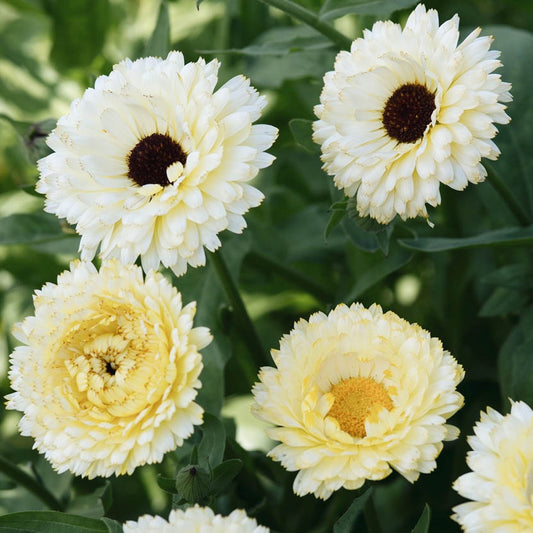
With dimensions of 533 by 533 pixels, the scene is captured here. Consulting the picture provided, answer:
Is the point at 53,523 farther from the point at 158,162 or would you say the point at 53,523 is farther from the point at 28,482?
the point at 158,162

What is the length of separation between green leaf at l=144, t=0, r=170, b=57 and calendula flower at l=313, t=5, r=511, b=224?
31 cm

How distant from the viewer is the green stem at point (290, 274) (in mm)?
1084

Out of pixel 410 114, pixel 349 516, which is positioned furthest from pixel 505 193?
pixel 349 516

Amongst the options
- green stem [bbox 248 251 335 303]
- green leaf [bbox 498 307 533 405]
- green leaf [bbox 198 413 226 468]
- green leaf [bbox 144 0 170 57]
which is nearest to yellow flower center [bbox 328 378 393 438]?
green leaf [bbox 198 413 226 468]

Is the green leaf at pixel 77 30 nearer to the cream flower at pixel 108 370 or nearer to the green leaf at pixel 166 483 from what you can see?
the cream flower at pixel 108 370

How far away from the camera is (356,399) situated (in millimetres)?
716

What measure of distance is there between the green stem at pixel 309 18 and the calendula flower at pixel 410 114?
119mm

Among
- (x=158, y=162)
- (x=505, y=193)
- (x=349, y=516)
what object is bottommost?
(x=349, y=516)

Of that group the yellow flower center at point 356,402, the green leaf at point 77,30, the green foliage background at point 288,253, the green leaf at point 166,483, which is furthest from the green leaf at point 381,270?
the green leaf at point 77,30

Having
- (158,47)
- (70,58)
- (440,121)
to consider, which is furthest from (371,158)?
(70,58)

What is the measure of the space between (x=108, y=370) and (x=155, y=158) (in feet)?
0.72

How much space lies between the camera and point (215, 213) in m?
0.71

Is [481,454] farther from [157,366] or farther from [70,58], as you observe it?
[70,58]

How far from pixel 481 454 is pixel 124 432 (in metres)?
0.29
